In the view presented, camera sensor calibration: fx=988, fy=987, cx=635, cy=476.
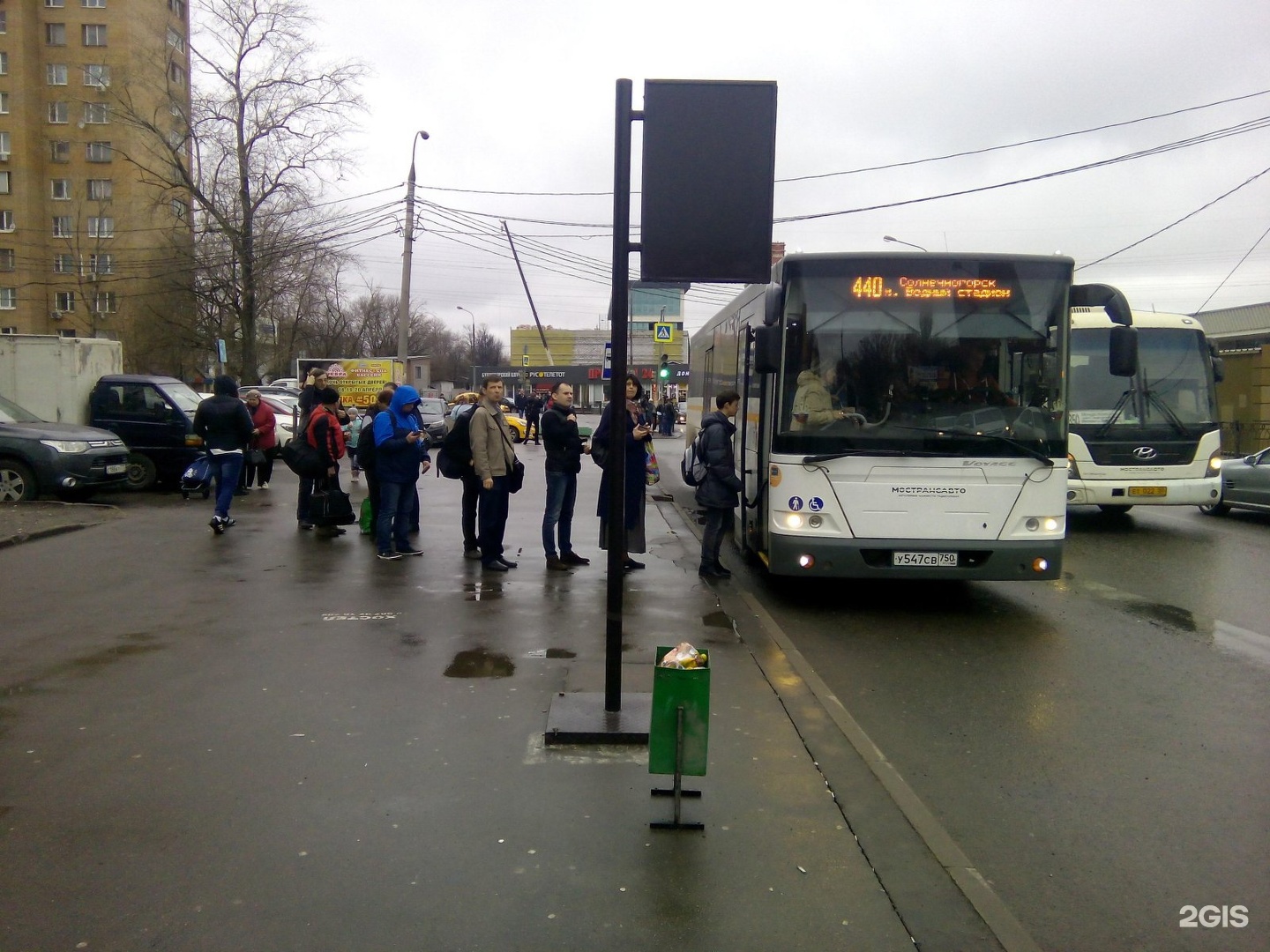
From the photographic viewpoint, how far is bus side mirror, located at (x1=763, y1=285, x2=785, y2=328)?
8.15 m

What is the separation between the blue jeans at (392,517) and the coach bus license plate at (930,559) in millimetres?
5212

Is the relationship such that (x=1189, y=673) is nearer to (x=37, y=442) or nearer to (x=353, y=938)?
(x=353, y=938)

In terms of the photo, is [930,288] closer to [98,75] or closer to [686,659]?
Result: [686,659]

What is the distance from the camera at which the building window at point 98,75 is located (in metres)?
42.1

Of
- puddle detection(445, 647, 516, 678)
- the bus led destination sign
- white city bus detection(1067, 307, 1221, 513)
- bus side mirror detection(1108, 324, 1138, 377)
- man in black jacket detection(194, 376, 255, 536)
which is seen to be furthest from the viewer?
white city bus detection(1067, 307, 1221, 513)

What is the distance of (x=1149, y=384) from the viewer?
45.0 feet

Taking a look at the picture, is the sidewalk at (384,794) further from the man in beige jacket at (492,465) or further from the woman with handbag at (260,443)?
the woman with handbag at (260,443)

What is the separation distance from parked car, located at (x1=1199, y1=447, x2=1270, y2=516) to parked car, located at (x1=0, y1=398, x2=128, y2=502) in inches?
649

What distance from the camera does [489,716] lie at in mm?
5426

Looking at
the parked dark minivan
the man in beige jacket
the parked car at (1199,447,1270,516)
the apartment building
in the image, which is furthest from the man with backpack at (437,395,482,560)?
the apartment building

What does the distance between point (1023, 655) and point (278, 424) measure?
22.9 meters

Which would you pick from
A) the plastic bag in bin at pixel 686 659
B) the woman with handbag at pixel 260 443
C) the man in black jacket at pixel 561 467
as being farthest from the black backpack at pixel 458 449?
the woman with handbag at pixel 260 443

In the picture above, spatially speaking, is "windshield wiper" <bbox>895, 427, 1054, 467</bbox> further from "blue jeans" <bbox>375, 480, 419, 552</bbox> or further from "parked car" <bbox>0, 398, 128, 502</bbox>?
"parked car" <bbox>0, 398, 128, 502</bbox>

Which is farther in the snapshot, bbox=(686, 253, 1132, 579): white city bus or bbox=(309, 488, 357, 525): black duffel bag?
bbox=(309, 488, 357, 525): black duffel bag
